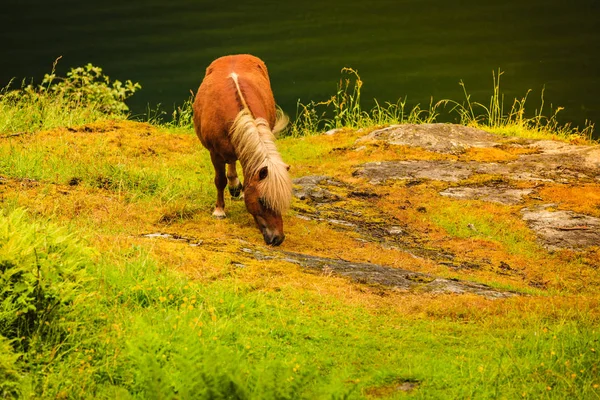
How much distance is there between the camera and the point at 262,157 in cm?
743

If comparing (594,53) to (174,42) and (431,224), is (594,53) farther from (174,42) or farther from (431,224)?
(431,224)

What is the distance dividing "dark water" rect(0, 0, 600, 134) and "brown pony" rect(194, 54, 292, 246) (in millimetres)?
9503

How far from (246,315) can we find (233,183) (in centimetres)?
401

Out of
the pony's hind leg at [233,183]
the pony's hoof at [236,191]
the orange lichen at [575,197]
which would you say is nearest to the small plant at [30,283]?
the pony's hind leg at [233,183]

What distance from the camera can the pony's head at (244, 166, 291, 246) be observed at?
723 cm

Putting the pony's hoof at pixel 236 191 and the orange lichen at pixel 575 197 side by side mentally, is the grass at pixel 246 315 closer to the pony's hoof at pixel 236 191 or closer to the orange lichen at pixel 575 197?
the pony's hoof at pixel 236 191

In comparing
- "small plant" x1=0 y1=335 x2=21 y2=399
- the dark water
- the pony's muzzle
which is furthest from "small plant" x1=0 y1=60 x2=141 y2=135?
"small plant" x1=0 y1=335 x2=21 y2=399

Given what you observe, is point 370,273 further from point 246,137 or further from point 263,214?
point 246,137

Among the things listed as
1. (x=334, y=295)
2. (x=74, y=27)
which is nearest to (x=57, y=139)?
(x=334, y=295)

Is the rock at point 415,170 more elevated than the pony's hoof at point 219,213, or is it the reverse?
the pony's hoof at point 219,213

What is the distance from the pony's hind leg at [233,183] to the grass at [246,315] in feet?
2.70

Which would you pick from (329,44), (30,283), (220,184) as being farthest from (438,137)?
(329,44)

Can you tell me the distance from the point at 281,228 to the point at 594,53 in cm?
1840

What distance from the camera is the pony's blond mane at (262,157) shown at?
7.27 meters
